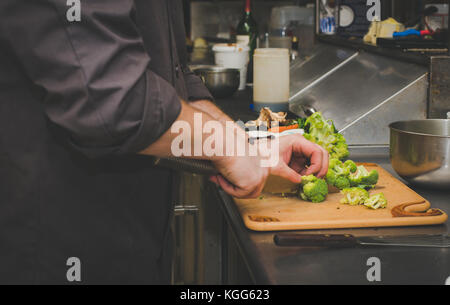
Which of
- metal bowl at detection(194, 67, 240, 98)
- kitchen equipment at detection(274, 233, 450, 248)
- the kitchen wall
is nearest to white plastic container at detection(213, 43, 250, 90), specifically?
Result: metal bowl at detection(194, 67, 240, 98)

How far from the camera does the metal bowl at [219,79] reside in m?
2.70

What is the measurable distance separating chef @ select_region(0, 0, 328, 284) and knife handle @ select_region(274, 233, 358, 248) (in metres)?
0.12

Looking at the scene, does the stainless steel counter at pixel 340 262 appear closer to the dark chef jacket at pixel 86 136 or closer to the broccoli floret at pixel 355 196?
the broccoli floret at pixel 355 196

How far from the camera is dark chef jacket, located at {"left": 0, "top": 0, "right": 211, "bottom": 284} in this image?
864 millimetres

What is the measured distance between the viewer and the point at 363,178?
1368 millimetres

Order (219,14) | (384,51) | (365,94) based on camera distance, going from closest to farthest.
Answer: (365,94) < (384,51) < (219,14)

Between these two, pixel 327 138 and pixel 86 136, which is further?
pixel 327 138

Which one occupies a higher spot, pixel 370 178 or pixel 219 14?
pixel 219 14

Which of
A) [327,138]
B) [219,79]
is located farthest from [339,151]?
[219,79]

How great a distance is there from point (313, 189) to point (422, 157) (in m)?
0.29

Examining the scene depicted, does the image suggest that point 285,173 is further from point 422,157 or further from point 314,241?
point 422,157

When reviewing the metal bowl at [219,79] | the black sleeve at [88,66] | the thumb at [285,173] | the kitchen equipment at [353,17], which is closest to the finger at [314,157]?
the thumb at [285,173]
